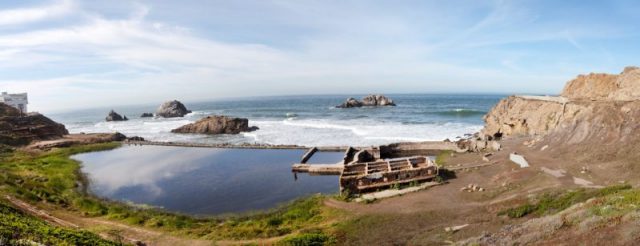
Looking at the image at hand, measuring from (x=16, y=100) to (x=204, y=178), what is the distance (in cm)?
9556

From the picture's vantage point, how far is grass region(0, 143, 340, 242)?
20.5 metres

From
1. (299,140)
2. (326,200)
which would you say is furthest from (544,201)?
(299,140)

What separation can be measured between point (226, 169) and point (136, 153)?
1800cm

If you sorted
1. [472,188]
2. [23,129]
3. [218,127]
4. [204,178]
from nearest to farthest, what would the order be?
[472,188] < [204,178] < [23,129] < [218,127]

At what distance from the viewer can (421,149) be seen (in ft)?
142

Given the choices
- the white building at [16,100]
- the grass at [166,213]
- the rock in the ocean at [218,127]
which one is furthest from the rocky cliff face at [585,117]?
the white building at [16,100]

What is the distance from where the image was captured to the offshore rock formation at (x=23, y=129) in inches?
2084

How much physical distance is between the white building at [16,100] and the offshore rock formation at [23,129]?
3879 centimetres

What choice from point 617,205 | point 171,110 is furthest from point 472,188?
point 171,110

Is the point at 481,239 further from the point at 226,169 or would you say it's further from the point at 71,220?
the point at 226,169

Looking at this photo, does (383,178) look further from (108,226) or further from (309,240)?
(108,226)

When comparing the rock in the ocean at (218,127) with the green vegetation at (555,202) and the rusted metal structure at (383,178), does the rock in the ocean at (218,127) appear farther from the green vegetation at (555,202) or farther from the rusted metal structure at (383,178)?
the green vegetation at (555,202)

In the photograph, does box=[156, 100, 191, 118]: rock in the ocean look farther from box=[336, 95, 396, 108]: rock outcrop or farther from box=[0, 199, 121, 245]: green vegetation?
box=[0, 199, 121, 245]: green vegetation

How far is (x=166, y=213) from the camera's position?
2514cm
